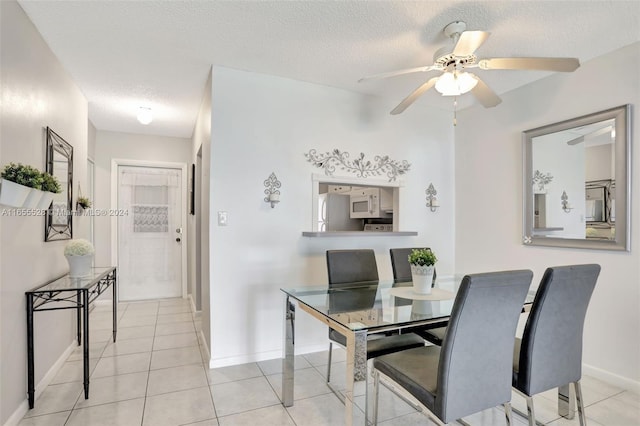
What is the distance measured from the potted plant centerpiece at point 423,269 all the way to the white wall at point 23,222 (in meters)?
2.36

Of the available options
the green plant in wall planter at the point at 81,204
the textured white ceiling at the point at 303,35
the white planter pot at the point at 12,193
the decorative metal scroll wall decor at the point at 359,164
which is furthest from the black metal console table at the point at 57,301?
the decorative metal scroll wall decor at the point at 359,164

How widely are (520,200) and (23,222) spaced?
152 inches

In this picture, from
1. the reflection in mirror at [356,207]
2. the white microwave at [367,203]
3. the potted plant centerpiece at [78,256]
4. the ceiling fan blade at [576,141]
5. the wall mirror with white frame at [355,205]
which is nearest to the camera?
the potted plant centerpiece at [78,256]

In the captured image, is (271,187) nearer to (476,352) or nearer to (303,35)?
(303,35)

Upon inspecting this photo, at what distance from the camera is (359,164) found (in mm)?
3338

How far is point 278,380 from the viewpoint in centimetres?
251

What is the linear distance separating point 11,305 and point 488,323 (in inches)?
98.7

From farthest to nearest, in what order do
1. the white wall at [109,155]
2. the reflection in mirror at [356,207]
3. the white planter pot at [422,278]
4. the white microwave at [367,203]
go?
the white wall at [109,155], the white microwave at [367,203], the reflection in mirror at [356,207], the white planter pot at [422,278]

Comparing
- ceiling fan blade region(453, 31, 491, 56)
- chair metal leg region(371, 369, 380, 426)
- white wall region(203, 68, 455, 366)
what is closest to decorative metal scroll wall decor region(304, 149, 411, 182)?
white wall region(203, 68, 455, 366)

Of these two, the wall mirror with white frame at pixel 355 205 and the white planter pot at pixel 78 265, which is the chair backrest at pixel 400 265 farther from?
the white planter pot at pixel 78 265

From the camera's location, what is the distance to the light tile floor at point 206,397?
2.00 metres

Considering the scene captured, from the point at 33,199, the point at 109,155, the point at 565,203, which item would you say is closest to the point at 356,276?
the point at 565,203

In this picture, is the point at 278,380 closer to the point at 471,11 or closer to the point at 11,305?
the point at 11,305

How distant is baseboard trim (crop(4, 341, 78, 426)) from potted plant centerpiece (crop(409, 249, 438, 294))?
247 cm
